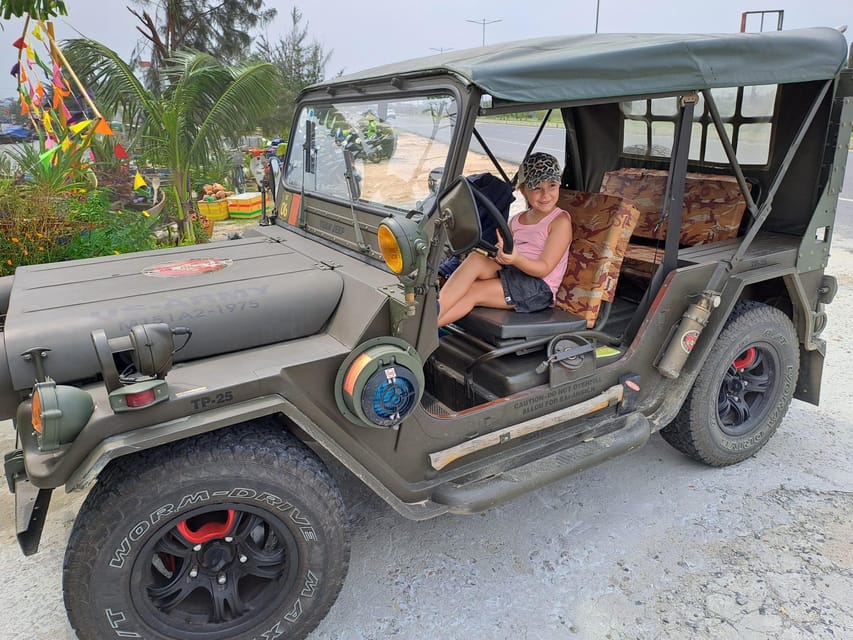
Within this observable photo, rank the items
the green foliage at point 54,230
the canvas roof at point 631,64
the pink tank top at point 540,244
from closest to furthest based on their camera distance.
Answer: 1. the canvas roof at point 631,64
2. the pink tank top at point 540,244
3. the green foliage at point 54,230

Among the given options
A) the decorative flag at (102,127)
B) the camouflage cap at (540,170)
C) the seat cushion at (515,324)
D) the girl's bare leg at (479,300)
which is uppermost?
the decorative flag at (102,127)

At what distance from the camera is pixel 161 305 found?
7.66 feet

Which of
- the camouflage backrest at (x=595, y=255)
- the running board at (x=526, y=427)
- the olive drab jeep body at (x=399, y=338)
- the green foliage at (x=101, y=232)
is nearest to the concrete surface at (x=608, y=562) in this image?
the olive drab jeep body at (x=399, y=338)

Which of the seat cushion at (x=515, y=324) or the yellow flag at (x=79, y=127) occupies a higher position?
the yellow flag at (x=79, y=127)

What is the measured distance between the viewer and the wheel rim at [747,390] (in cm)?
355

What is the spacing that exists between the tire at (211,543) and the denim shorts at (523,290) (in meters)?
1.35

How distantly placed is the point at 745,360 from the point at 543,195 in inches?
61.4

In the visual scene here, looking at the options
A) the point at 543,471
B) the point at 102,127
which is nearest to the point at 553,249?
the point at 543,471

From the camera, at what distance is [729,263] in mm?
3178

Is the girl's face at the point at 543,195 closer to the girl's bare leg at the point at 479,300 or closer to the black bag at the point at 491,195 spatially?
the black bag at the point at 491,195

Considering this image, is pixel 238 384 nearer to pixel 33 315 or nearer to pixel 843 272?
pixel 33 315

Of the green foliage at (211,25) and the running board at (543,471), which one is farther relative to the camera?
the green foliage at (211,25)

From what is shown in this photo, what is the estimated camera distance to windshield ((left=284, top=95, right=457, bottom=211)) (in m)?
2.68

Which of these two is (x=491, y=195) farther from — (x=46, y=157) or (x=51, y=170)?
(x=46, y=157)
